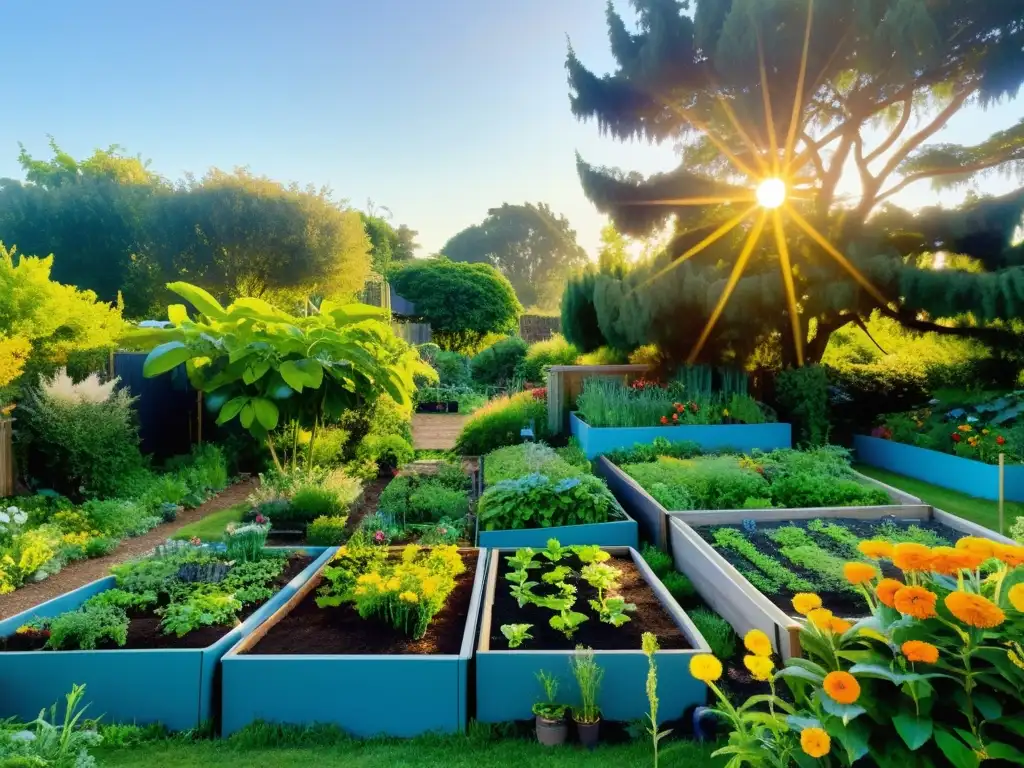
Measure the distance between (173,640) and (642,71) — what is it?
420 inches

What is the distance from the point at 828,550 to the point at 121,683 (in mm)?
4271

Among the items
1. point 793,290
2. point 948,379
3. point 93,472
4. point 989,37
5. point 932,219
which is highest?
point 989,37

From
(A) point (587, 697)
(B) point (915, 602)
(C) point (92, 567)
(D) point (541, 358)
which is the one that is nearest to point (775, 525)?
(A) point (587, 697)

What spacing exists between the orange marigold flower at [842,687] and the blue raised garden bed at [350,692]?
1.66m

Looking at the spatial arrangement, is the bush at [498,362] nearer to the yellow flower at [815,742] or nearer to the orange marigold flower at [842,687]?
the orange marigold flower at [842,687]

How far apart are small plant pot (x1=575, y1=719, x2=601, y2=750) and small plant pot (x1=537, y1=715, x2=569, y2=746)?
7 cm

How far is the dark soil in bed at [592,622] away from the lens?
3.08 m

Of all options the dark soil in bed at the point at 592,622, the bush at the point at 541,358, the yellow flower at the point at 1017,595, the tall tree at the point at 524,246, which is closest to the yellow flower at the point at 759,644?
the yellow flower at the point at 1017,595

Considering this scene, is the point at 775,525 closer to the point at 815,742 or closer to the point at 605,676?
the point at 605,676

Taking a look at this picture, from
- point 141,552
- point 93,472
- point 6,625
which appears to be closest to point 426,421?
point 93,472

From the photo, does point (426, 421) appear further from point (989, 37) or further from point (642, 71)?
point (989, 37)

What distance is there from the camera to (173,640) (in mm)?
3158

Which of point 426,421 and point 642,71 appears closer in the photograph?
point 642,71

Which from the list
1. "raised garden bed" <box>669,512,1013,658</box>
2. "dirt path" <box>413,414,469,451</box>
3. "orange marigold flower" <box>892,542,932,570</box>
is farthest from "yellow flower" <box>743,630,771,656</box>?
"dirt path" <box>413,414,469,451</box>
